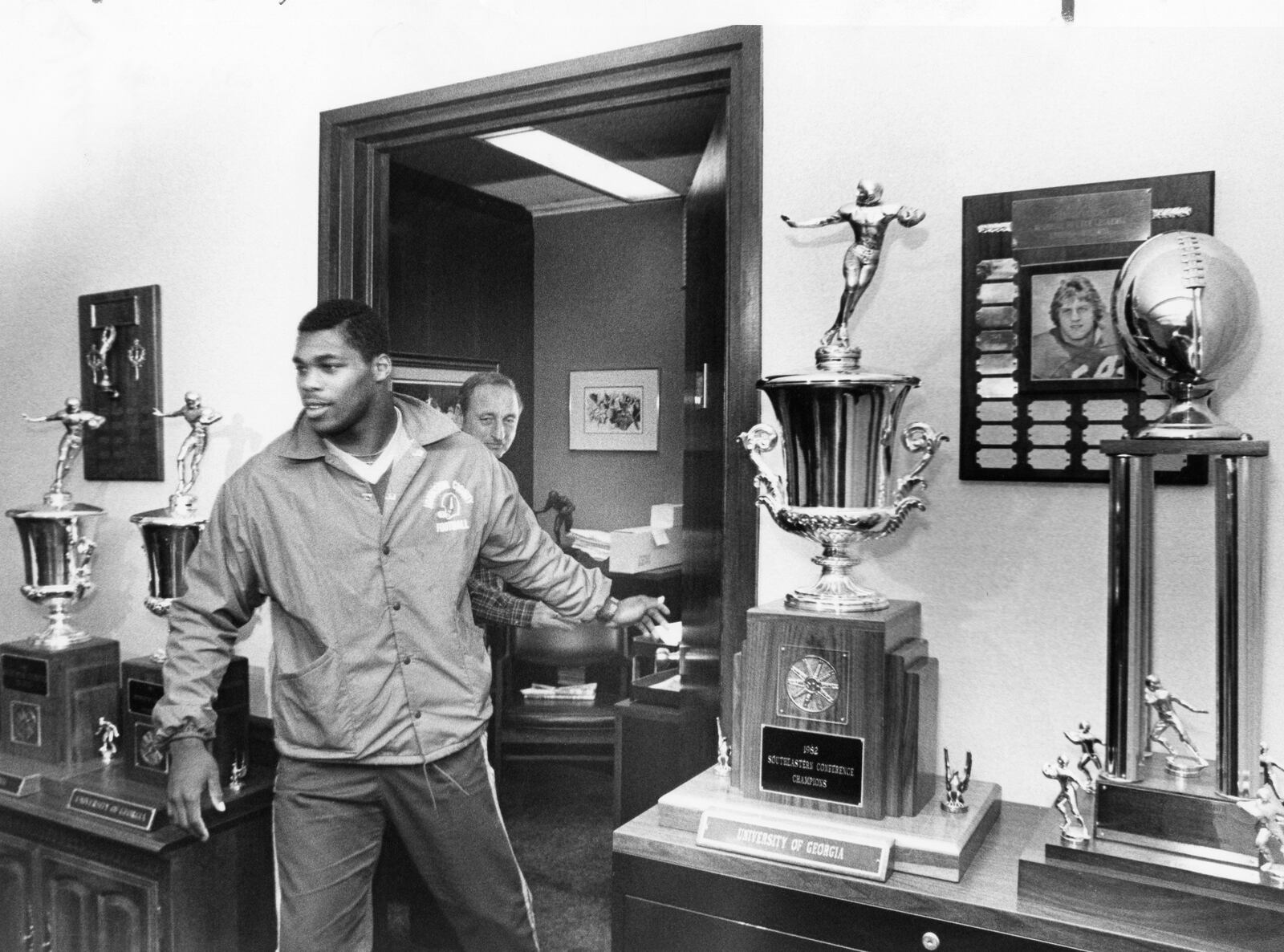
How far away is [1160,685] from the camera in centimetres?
136

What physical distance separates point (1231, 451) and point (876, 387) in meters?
0.48

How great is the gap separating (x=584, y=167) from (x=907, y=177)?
104cm

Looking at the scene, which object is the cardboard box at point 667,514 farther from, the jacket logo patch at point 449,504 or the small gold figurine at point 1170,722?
the small gold figurine at point 1170,722

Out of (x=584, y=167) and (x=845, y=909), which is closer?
(x=845, y=909)

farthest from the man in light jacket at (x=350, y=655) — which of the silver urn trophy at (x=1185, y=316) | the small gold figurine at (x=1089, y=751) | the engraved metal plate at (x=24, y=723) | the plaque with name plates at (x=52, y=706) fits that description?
the silver urn trophy at (x=1185, y=316)

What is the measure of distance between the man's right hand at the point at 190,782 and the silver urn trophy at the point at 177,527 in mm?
589

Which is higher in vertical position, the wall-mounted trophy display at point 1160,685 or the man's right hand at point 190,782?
the wall-mounted trophy display at point 1160,685

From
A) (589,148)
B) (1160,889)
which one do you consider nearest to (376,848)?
(1160,889)

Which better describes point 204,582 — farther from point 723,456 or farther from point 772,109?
point 772,109

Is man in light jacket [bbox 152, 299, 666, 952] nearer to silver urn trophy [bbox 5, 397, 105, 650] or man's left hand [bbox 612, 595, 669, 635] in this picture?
man's left hand [bbox 612, 595, 669, 635]

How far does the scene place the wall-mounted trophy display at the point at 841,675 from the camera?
149cm

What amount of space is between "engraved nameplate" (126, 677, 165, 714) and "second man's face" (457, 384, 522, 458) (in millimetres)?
933

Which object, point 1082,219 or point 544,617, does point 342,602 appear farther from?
point 1082,219

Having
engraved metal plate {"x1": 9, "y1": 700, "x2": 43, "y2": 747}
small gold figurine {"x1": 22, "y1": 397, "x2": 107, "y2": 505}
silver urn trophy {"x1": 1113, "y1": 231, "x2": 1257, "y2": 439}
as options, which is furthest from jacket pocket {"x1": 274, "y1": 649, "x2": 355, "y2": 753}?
silver urn trophy {"x1": 1113, "y1": 231, "x2": 1257, "y2": 439}
